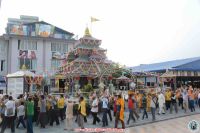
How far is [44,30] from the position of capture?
42.7 metres

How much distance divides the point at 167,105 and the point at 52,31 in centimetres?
2625

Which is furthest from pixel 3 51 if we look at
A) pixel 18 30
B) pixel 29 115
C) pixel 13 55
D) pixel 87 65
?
pixel 29 115

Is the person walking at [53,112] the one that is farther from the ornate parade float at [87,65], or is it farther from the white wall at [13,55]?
the white wall at [13,55]

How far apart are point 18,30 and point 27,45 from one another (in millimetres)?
2533

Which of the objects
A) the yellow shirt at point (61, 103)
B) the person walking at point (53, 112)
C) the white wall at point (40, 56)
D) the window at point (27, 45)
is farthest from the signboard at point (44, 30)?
the person walking at point (53, 112)

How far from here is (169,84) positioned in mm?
37000

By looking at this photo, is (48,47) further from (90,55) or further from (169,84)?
(169,84)

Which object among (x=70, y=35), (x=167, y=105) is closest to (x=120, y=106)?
(x=167, y=105)

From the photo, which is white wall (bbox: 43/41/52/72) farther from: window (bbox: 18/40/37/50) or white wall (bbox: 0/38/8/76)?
white wall (bbox: 0/38/8/76)

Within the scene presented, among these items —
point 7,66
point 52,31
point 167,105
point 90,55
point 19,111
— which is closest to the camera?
point 19,111

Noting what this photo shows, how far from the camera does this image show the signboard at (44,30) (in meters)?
42.2

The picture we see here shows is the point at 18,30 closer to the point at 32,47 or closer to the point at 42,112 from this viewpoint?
the point at 32,47

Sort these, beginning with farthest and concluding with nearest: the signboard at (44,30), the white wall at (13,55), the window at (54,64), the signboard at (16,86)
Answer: the window at (54,64) → the signboard at (44,30) → the white wall at (13,55) → the signboard at (16,86)

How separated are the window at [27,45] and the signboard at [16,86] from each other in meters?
20.9
